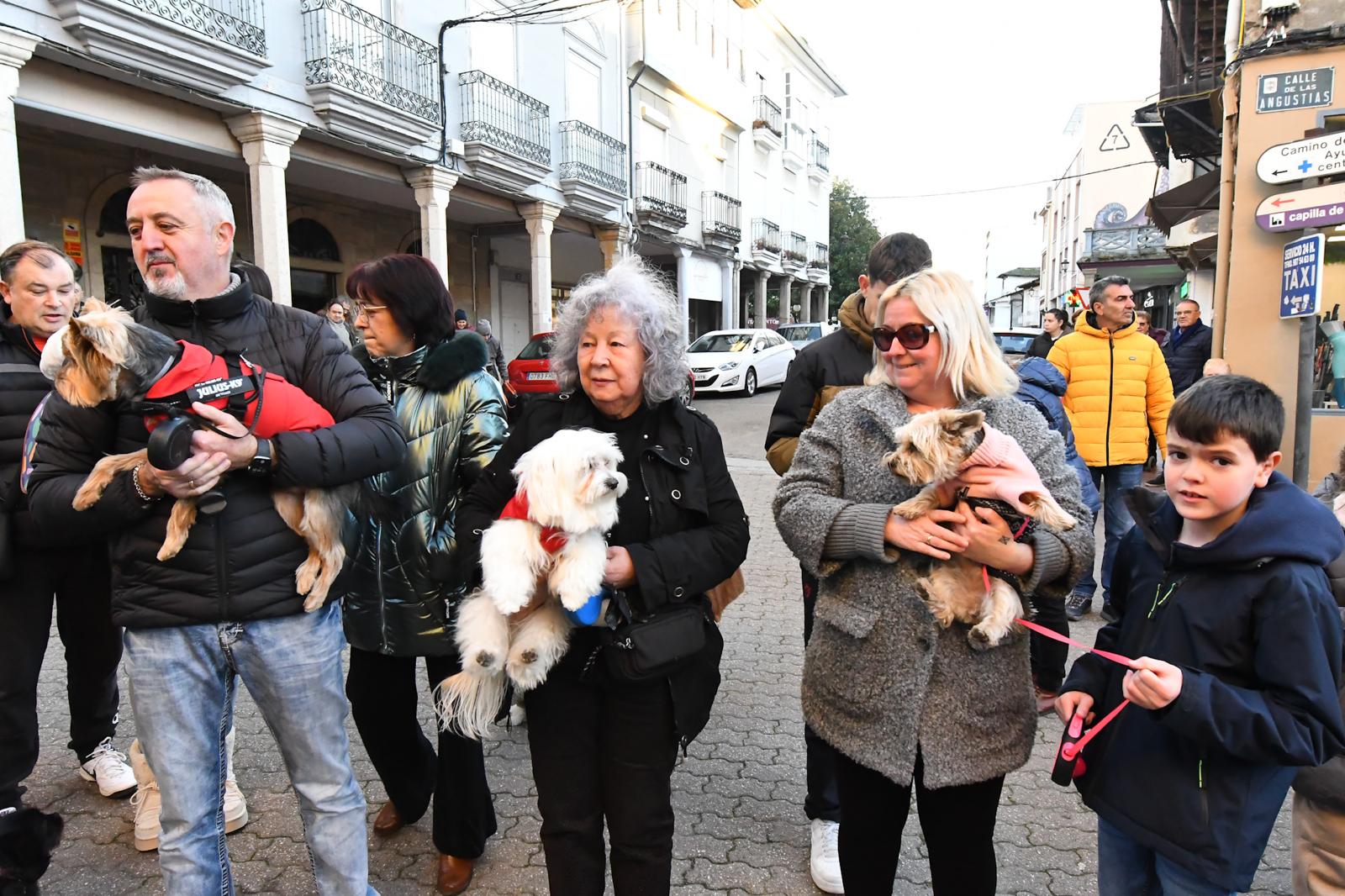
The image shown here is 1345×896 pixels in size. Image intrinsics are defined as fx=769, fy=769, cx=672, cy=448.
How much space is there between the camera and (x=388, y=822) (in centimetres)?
312

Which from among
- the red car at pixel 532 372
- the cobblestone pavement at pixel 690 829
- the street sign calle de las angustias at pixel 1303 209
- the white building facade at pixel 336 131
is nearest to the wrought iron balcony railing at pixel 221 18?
the white building facade at pixel 336 131

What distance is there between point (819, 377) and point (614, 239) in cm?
2019

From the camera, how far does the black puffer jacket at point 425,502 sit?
8.93ft

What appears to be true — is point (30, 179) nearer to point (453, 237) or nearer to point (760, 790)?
point (453, 237)

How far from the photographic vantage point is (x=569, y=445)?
2025 mm

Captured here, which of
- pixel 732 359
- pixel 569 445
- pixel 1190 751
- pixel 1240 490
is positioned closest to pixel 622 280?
pixel 569 445

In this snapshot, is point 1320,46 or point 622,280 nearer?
point 622,280

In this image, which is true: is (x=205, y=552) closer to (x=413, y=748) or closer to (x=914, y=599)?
(x=413, y=748)

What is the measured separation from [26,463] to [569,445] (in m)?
1.54

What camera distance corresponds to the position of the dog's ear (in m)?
1.76

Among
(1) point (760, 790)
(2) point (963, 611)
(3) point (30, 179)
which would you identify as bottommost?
(1) point (760, 790)

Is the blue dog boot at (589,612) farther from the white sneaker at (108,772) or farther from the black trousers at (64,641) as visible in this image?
the white sneaker at (108,772)

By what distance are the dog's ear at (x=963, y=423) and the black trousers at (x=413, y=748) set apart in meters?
2.03

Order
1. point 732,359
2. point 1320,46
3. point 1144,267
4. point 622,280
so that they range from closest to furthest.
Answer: point 622,280
point 1320,46
point 732,359
point 1144,267
